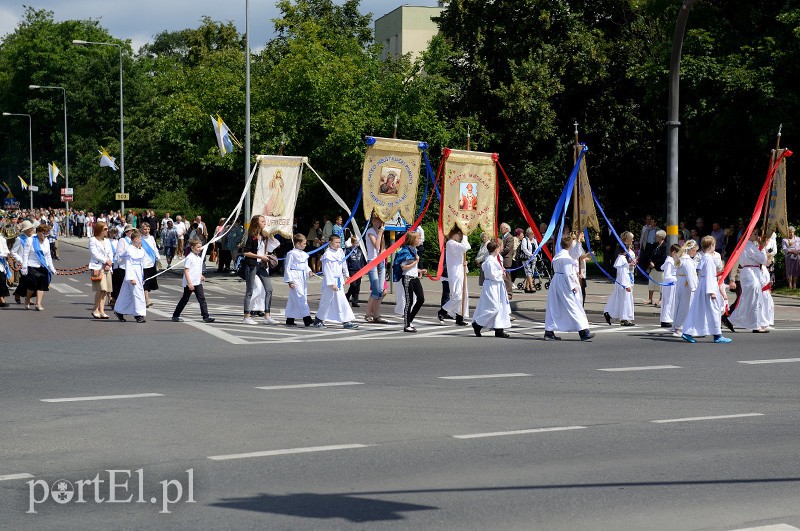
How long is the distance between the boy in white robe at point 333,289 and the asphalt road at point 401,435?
2.37 meters

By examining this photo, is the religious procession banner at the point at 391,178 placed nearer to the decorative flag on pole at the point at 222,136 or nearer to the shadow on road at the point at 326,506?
the decorative flag on pole at the point at 222,136

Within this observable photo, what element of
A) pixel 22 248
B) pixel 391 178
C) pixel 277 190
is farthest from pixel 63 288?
pixel 391 178

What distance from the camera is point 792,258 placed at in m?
26.5

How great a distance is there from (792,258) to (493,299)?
11878 mm

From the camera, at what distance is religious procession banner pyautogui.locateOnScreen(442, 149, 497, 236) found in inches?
845

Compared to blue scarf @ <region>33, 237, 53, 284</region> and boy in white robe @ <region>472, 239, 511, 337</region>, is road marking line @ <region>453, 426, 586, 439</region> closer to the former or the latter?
boy in white robe @ <region>472, 239, 511, 337</region>

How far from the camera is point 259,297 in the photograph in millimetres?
20016

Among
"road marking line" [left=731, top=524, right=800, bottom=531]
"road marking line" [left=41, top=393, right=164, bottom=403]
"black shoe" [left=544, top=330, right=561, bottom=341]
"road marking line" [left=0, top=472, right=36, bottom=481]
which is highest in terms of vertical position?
"black shoe" [left=544, top=330, right=561, bottom=341]

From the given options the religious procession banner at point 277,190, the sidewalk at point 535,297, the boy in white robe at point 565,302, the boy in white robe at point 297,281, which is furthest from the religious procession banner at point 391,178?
the boy in white robe at point 565,302

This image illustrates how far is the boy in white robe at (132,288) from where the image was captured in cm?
1938

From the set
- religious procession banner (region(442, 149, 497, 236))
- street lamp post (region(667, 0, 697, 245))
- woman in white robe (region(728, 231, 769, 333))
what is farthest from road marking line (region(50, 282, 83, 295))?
woman in white robe (region(728, 231, 769, 333))

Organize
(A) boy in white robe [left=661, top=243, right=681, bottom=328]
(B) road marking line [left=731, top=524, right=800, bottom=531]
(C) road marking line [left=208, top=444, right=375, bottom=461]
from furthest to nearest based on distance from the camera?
1. (A) boy in white robe [left=661, top=243, right=681, bottom=328]
2. (C) road marking line [left=208, top=444, right=375, bottom=461]
3. (B) road marking line [left=731, top=524, right=800, bottom=531]

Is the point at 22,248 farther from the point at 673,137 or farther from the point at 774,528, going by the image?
the point at 774,528

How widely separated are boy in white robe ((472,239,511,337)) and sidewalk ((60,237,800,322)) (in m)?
5.17
